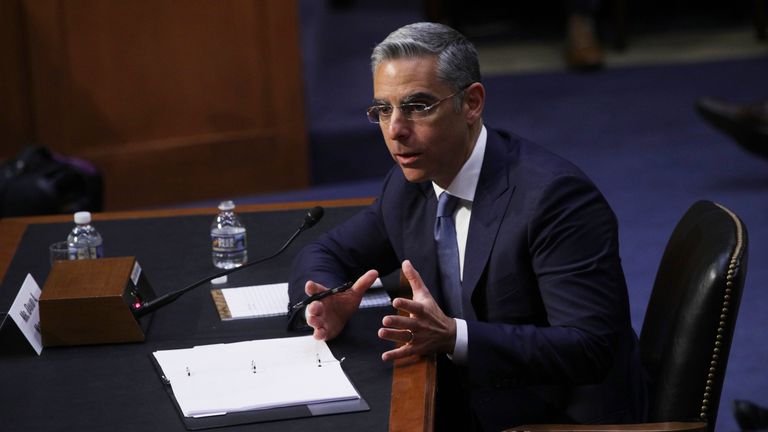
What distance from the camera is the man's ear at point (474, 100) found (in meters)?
2.51

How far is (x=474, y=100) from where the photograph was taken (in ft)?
8.30

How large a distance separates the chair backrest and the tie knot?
0.49 meters

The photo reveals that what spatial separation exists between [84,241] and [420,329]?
1.11 metres

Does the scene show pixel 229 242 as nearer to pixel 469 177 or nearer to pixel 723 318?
pixel 469 177

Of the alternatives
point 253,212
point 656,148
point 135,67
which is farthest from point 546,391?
point 656,148

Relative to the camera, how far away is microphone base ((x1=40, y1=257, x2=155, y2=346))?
243cm

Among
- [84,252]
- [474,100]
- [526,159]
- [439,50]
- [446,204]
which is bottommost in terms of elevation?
[84,252]

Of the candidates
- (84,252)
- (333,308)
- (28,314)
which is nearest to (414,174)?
(333,308)

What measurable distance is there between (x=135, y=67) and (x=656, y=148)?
108 inches

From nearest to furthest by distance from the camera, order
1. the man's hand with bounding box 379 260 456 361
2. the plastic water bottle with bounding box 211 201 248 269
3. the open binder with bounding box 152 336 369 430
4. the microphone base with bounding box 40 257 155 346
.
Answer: the open binder with bounding box 152 336 369 430 → the man's hand with bounding box 379 260 456 361 → the microphone base with bounding box 40 257 155 346 → the plastic water bottle with bounding box 211 201 248 269

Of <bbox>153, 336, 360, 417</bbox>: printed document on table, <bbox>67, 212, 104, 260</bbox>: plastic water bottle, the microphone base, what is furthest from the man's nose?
<bbox>67, 212, 104, 260</bbox>: plastic water bottle

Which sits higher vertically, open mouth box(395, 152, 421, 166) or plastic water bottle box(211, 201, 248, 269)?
open mouth box(395, 152, 421, 166)

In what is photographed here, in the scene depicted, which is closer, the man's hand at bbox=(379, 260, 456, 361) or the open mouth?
the man's hand at bbox=(379, 260, 456, 361)

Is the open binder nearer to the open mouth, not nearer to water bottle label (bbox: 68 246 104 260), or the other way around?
the open mouth
